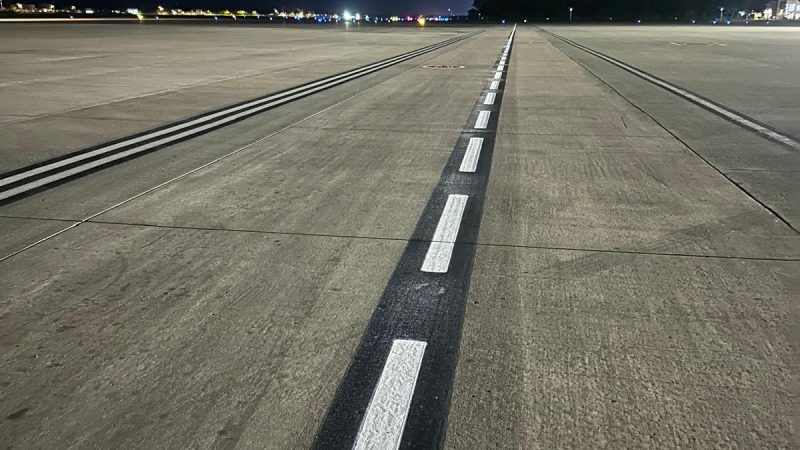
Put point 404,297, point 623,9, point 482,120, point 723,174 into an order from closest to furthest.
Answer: point 404,297
point 723,174
point 482,120
point 623,9

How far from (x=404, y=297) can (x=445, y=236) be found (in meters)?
1.09

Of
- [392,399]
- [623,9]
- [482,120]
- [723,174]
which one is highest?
[623,9]

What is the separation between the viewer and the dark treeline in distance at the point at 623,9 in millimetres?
161975

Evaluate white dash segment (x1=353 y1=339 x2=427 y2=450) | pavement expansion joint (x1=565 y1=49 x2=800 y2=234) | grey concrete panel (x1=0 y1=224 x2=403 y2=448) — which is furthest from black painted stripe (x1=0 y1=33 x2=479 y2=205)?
pavement expansion joint (x1=565 y1=49 x2=800 y2=234)

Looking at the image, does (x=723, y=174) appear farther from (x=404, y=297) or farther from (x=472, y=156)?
Result: (x=404, y=297)

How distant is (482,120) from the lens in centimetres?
978

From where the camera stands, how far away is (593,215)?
5.13 meters

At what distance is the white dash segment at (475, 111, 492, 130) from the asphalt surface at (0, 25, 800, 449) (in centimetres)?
152

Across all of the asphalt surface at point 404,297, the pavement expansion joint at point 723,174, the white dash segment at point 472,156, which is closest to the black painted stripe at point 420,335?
the asphalt surface at point 404,297

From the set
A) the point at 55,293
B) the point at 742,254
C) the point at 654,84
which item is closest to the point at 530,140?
the point at 742,254

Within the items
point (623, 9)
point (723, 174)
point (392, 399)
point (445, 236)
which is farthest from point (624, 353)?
point (623, 9)

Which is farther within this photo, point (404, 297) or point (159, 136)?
point (159, 136)

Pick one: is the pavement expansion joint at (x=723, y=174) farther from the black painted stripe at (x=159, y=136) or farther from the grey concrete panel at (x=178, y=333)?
the black painted stripe at (x=159, y=136)

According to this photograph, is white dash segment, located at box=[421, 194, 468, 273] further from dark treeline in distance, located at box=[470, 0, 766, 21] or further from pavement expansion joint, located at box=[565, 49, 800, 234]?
dark treeline in distance, located at box=[470, 0, 766, 21]
